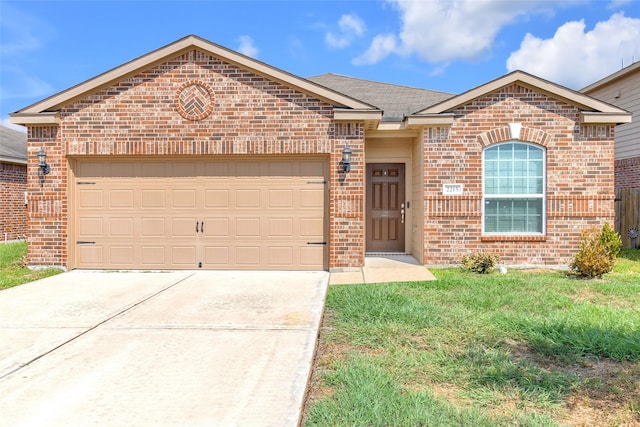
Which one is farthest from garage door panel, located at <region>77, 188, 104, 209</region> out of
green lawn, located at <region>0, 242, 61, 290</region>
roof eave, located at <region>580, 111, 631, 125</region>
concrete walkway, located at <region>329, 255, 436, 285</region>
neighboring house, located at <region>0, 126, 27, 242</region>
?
roof eave, located at <region>580, 111, 631, 125</region>

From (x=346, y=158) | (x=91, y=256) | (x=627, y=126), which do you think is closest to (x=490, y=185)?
(x=346, y=158)

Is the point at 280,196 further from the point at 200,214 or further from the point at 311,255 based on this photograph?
the point at 200,214

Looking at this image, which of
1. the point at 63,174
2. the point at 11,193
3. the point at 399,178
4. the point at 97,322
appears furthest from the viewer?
the point at 11,193

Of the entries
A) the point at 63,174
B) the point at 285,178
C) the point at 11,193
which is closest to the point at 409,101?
the point at 285,178

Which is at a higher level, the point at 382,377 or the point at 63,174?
the point at 63,174

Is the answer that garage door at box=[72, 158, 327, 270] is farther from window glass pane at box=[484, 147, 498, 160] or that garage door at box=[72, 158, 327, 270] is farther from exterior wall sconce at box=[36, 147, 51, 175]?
window glass pane at box=[484, 147, 498, 160]

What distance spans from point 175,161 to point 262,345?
6100 millimetres

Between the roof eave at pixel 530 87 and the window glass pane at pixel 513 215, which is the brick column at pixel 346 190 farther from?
the window glass pane at pixel 513 215

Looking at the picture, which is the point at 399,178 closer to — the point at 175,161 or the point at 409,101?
the point at 409,101

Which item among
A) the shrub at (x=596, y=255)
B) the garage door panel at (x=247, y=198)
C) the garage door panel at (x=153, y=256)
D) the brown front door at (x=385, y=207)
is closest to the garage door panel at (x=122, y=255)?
the garage door panel at (x=153, y=256)

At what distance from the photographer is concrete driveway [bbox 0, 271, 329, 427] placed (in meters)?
3.46

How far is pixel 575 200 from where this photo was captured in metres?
9.82

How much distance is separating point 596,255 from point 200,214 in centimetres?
792

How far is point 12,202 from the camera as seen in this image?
15.9 meters
